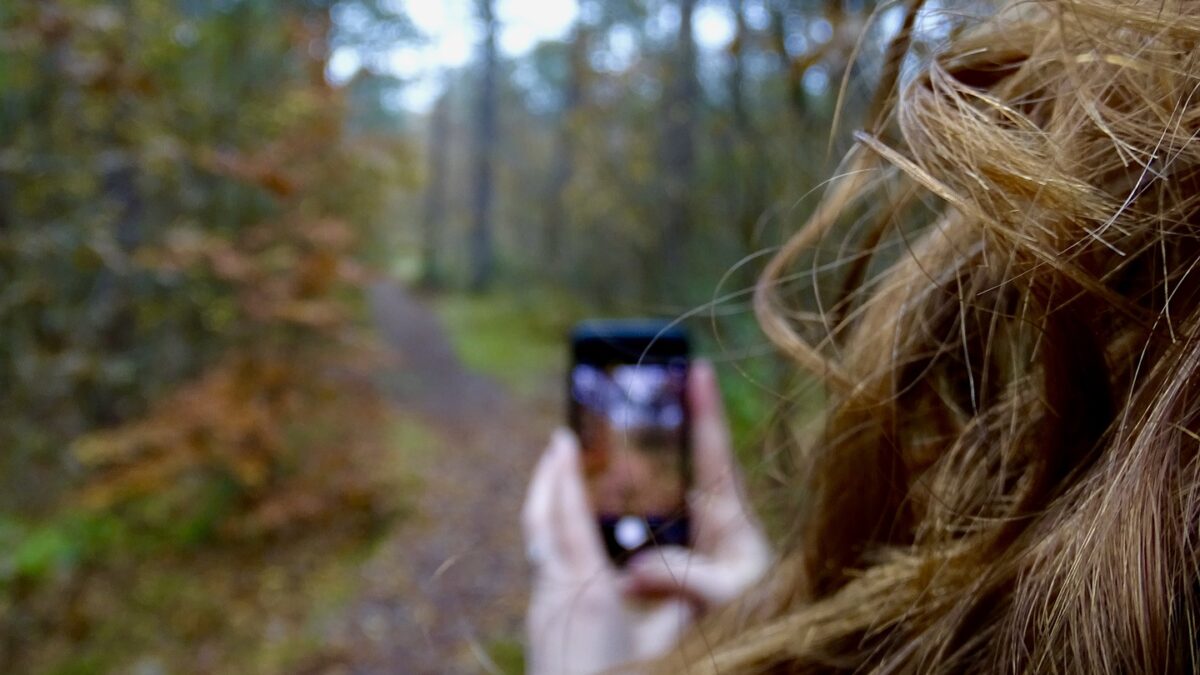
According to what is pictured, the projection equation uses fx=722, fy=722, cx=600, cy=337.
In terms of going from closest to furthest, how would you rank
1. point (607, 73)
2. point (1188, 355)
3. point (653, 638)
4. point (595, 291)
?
point (1188, 355) → point (653, 638) → point (607, 73) → point (595, 291)

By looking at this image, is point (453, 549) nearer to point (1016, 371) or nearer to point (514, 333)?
point (1016, 371)

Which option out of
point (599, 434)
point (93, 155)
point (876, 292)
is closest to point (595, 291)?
point (93, 155)

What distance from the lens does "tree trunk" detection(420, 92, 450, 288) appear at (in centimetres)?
2306

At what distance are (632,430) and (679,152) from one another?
594cm

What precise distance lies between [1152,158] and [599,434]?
3.94ft

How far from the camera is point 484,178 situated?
19.4 m

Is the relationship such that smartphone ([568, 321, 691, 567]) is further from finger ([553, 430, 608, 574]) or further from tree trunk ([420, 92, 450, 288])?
tree trunk ([420, 92, 450, 288])

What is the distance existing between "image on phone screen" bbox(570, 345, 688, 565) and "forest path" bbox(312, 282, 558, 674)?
0.32 m

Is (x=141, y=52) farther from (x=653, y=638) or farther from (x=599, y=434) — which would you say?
(x=653, y=638)

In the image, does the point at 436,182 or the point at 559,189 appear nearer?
the point at 559,189

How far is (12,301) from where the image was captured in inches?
141

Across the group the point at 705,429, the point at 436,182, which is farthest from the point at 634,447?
the point at 436,182

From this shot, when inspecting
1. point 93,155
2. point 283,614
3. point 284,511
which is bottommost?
point 283,614

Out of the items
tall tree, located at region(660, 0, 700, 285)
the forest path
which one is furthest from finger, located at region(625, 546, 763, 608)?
tall tree, located at region(660, 0, 700, 285)
